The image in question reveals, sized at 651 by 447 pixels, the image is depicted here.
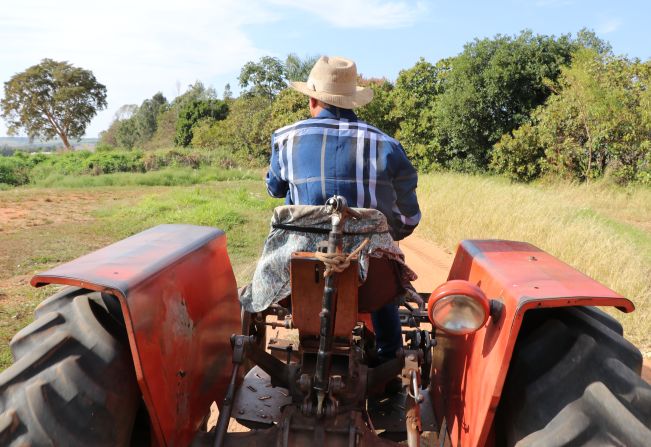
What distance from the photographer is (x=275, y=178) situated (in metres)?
2.85

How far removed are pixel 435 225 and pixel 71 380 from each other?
836 centimetres

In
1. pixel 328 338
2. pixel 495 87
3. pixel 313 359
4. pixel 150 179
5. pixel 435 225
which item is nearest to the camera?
pixel 328 338

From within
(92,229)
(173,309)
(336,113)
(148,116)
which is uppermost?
(336,113)

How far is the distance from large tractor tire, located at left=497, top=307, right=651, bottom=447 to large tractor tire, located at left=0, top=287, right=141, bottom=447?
1.31m

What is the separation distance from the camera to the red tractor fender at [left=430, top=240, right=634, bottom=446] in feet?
6.29

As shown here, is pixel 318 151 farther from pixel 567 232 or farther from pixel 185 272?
pixel 567 232

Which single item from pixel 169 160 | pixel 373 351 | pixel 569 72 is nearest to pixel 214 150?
pixel 169 160

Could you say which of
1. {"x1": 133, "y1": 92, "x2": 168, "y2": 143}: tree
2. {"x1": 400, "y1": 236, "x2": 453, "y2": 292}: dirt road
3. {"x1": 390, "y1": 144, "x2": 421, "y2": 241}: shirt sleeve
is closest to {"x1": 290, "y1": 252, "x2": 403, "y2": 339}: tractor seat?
{"x1": 390, "y1": 144, "x2": 421, "y2": 241}: shirt sleeve

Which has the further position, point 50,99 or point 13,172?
point 50,99

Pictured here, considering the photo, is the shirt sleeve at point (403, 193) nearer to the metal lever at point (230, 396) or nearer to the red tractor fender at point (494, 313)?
the red tractor fender at point (494, 313)

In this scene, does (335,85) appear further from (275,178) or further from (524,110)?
(524,110)

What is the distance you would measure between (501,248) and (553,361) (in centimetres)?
77

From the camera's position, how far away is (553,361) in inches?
78.1

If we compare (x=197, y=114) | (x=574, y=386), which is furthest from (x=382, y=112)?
(x=197, y=114)
